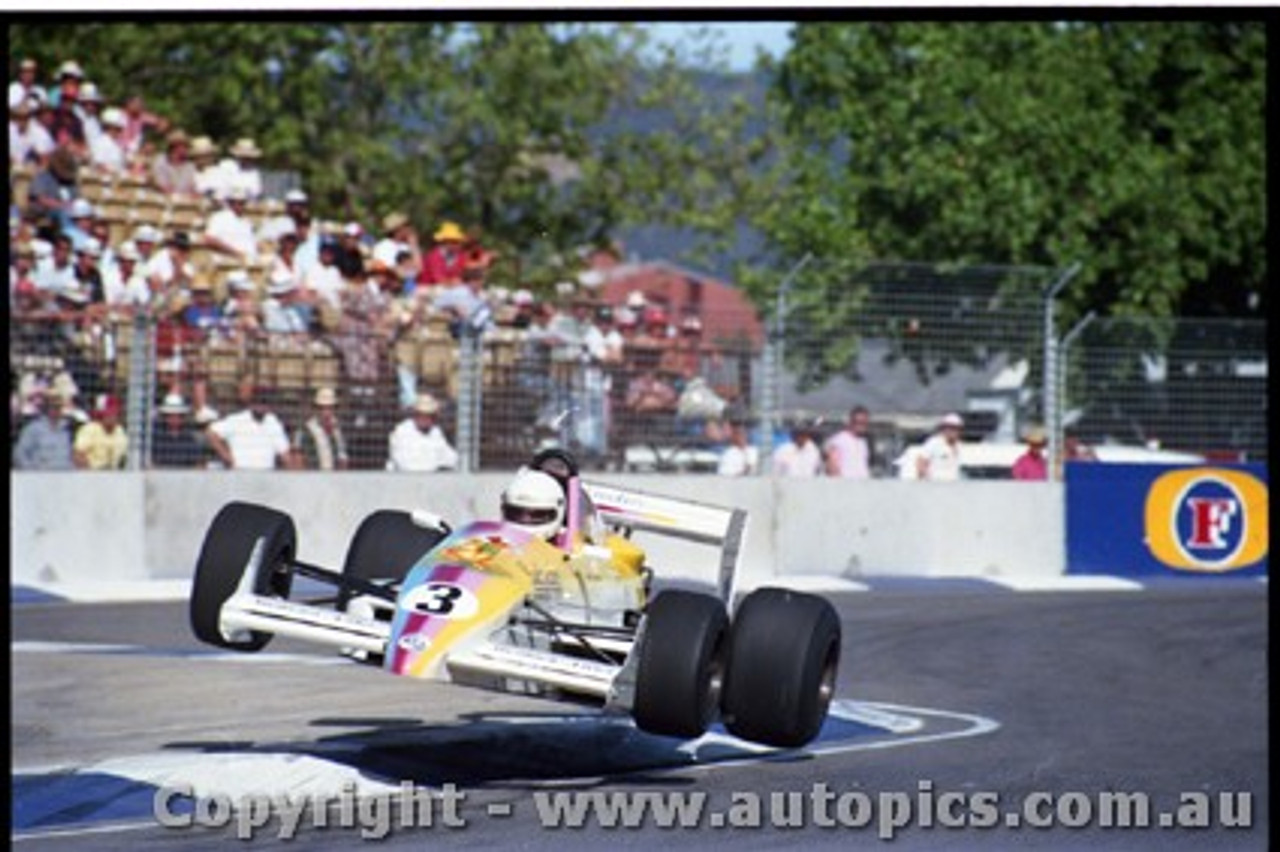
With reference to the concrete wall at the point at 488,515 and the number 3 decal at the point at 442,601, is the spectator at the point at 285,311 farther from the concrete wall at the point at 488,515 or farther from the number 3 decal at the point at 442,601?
the number 3 decal at the point at 442,601

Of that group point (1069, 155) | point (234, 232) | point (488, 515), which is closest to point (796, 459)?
point (488, 515)

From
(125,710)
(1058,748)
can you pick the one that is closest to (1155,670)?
(1058,748)

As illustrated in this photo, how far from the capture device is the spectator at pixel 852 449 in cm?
1941

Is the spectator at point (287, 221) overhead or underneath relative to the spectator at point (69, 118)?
underneath

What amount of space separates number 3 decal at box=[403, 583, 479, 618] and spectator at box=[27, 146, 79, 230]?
1006cm

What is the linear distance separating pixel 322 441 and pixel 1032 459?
17.9ft

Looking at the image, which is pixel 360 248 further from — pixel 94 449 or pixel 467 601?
pixel 467 601

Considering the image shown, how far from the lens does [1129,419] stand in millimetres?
20047

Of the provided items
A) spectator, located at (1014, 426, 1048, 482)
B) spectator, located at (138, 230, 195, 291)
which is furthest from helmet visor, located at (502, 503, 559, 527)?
spectator, located at (1014, 426, 1048, 482)

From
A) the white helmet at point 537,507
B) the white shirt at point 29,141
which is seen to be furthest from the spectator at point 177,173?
the white helmet at point 537,507

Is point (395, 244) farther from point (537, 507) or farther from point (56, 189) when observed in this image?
point (537, 507)

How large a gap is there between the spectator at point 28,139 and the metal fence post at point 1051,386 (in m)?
7.41

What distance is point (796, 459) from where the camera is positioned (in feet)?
63.7

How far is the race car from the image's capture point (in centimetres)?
909
